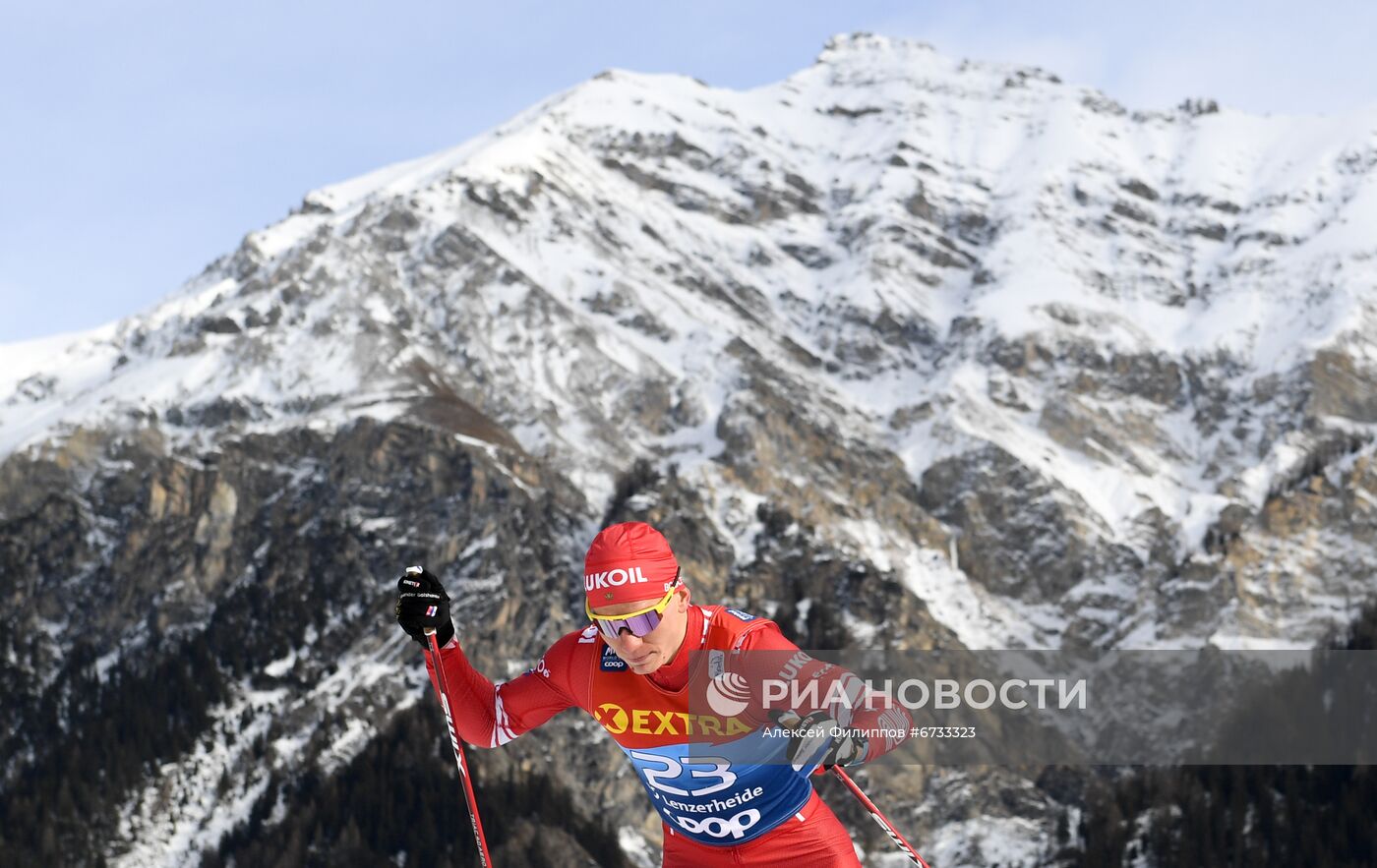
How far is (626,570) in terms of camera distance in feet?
34.0

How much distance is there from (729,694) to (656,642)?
0.61 meters

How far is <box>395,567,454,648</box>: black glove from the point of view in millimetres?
11680

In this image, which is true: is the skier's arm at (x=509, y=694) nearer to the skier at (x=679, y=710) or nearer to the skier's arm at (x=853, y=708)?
the skier at (x=679, y=710)

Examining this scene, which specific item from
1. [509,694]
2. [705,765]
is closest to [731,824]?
[705,765]

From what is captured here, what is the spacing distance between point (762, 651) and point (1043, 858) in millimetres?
181652

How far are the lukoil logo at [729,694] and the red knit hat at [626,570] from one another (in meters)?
0.76

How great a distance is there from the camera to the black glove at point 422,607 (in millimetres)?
11680

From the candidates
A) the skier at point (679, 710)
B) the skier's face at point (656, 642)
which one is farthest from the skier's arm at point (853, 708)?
the skier's face at point (656, 642)

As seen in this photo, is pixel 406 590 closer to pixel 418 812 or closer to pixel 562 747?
pixel 418 812

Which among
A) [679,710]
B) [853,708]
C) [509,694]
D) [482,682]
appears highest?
[482,682]

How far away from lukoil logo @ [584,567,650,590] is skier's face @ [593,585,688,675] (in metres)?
0.33

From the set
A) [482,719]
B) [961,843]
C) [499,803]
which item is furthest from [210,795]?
[482,719]

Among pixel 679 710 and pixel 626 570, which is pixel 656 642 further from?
pixel 679 710

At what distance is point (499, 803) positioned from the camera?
15600 centimetres
